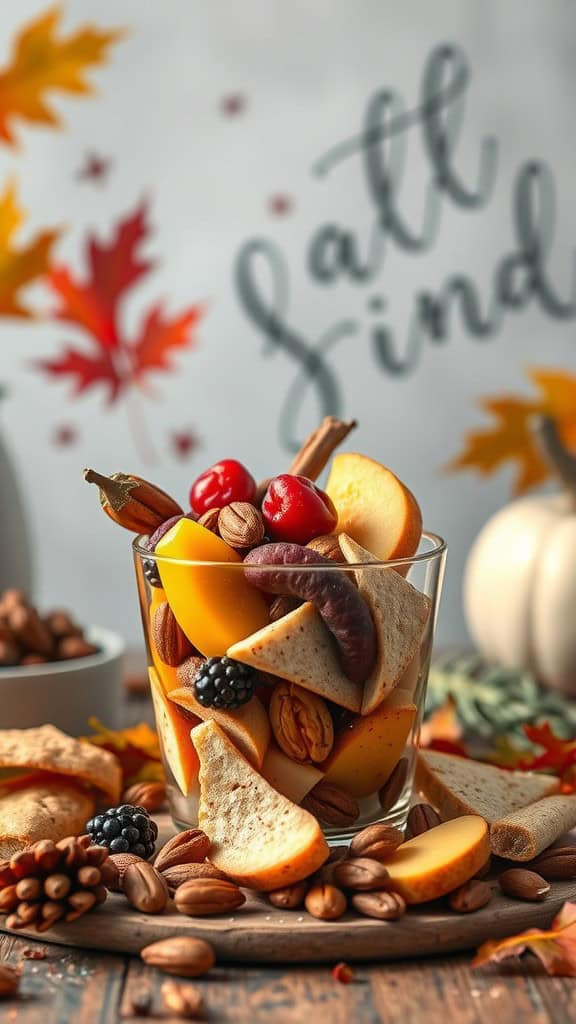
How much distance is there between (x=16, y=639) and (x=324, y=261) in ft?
2.97

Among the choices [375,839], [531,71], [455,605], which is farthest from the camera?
[455,605]

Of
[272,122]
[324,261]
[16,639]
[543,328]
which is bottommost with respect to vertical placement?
[16,639]

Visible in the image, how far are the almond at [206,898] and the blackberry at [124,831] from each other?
8cm

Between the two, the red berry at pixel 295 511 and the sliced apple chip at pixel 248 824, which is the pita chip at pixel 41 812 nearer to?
the sliced apple chip at pixel 248 824

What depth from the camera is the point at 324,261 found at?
178 cm

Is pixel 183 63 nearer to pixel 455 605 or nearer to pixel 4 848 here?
pixel 455 605

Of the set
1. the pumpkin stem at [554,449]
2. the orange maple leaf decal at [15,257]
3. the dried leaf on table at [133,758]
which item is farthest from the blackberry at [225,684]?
the orange maple leaf decal at [15,257]

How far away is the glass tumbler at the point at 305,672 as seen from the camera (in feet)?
2.27

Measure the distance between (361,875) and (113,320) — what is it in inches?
50.5

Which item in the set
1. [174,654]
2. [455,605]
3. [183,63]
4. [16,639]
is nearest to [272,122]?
[183,63]

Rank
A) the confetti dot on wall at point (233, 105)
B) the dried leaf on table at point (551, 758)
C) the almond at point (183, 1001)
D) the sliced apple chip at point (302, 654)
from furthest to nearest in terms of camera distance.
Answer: the confetti dot on wall at point (233, 105), the dried leaf on table at point (551, 758), the sliced apple chip at point (302, 654), the almond at point (183, 1001)

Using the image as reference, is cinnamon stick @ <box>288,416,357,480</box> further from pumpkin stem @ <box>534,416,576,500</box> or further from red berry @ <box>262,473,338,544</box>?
pumpkin stem @ <box>534,416,576,500</box>

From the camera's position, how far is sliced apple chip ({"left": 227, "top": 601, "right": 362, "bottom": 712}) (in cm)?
68

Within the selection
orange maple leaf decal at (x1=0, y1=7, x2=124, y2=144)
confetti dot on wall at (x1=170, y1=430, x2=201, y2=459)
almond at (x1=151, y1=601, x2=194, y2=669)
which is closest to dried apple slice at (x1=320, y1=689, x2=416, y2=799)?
almond at (x1=151, y1=601, x2=194, y2=669)
